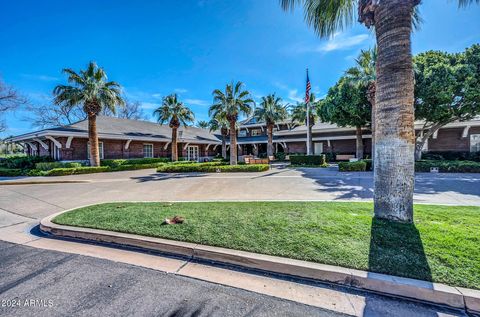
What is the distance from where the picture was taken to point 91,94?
17516 millimetres

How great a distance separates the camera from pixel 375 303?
105 inches

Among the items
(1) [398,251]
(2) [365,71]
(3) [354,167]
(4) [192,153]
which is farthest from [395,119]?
(4) [192,153]

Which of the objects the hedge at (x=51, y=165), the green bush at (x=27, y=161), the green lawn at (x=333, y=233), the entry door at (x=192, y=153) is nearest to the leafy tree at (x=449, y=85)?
the green lawn at (x=333, y=233)

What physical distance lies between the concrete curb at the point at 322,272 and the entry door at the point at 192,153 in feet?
88.6

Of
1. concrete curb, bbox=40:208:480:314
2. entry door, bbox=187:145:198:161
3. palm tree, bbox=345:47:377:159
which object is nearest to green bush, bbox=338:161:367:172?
palm tree, bbox=345:47:377:159

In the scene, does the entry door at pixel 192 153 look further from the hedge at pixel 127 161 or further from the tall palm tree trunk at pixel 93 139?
the tall palm tree trunk at pixel 93 139

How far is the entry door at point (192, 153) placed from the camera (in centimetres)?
3122

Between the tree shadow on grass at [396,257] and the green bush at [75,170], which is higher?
the green bush at [75,170]

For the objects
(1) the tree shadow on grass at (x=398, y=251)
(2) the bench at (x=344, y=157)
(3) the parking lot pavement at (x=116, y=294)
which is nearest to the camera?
(3) the parking lot pavement at (x=116, y=294)

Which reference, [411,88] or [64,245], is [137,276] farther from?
[411,88]

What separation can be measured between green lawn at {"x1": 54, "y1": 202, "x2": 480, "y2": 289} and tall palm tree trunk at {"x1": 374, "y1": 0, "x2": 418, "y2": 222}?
1.65 ft

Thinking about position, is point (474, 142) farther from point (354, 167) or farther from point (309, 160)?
point (309, 160)

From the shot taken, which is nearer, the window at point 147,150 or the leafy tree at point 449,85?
the leafy tree at point 449,85

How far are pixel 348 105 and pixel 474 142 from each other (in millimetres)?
14543
